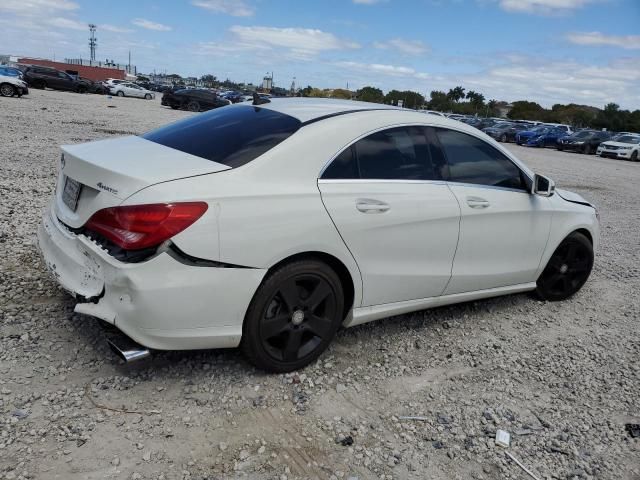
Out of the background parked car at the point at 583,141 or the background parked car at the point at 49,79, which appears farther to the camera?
the background parked car at the point at 49,79

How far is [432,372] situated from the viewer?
3.62 metres

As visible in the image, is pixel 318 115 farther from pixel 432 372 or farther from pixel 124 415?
pixel 124 415

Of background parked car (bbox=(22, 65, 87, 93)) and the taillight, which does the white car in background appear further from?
background parked car (bbox=(22, 65, 87, 93))

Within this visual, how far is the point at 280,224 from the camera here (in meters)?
2.99

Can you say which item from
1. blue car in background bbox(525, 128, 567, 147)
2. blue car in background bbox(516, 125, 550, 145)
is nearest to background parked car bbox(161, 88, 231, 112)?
blue car in background bbox(516, 125, 550, 145)

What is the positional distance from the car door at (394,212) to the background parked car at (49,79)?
4175 cm

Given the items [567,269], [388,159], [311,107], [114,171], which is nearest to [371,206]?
[388,159]

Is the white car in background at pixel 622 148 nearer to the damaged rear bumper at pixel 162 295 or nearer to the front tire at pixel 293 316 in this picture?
the front tire at pixel 293 316

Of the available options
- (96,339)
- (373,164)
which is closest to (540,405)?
(373,164)

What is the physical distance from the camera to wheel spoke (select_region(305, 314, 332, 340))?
Answer: 330 cm

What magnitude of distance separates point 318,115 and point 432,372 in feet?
6.11

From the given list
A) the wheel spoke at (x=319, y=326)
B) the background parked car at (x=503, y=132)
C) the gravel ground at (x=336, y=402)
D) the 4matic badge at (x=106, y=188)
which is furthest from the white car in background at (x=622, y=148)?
the 4matic badge at (x=106, y=188)

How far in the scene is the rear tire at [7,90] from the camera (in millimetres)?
26139

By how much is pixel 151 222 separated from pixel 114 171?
43 centimetres
